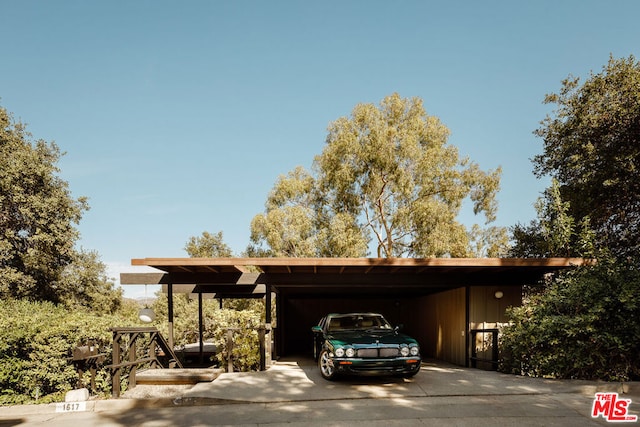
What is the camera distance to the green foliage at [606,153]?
53.5 ft

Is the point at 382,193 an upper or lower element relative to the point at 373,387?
upper

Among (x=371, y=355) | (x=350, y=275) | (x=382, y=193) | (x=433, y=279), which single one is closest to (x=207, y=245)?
(x=382, y=193)

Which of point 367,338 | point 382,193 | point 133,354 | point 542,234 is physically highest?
point 382,193

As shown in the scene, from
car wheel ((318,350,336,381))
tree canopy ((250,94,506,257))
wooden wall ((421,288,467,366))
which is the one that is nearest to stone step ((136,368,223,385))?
car wheel ((318,350,336,381))

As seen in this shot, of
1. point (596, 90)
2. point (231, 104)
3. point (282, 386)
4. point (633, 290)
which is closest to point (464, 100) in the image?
point (596, 90)

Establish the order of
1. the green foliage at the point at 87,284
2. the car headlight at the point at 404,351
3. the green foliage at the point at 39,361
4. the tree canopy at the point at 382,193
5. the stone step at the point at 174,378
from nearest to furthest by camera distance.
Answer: the car headlight at the point at 404,351 < the green foliage at the point at 39,361 < the stone step at the point at 174,378 < the tree canopy at the point at 382,193 < the green foliage at the point at 87,284

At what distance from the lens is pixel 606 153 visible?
1684cm

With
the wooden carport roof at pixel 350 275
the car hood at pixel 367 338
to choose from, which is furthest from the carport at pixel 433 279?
the car hood at pixel 367 338

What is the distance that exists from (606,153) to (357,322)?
43.4ft

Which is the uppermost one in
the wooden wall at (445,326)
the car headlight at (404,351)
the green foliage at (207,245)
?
the green foliage at (207,245)

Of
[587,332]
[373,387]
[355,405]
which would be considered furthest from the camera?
[587,332]

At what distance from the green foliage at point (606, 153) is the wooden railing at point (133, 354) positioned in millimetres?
14718

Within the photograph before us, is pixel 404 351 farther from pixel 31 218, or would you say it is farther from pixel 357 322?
pixel 31 218

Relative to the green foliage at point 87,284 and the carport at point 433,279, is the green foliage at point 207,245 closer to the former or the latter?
the green foliage at point 87,284
